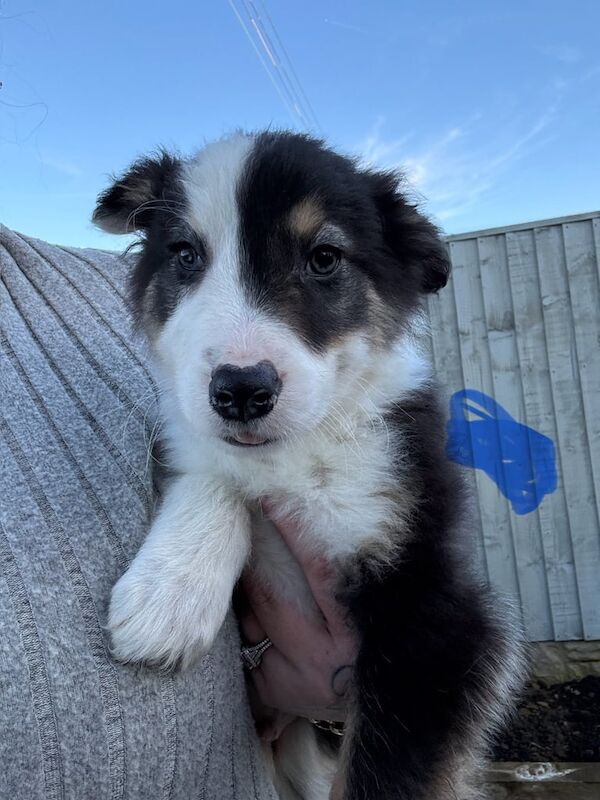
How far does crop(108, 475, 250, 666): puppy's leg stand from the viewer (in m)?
1.45

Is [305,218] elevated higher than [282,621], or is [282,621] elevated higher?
[305,218]

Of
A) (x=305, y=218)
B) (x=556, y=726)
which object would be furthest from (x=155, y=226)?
(x=556, y=726)

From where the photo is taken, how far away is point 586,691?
5.65 m

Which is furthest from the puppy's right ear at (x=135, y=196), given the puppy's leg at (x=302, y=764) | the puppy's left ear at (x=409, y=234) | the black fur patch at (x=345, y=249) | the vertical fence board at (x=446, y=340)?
the vertical fence board at (x=446, y=340)

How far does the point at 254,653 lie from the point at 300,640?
15cm

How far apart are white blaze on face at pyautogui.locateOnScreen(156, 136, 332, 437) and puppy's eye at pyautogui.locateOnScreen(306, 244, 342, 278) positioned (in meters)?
0.21

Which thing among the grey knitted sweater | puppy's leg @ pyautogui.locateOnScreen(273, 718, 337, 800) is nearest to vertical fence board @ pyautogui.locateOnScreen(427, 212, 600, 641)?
puppy's leg @ pyautogui.locateOnScreen(273, 718, 337, 800)

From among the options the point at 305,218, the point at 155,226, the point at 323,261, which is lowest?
the point at 323,261

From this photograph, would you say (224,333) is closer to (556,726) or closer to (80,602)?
(80,602)

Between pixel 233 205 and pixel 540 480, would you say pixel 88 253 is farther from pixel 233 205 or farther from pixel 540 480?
pixel 540 480

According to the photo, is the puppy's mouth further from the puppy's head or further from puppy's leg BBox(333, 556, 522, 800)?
puppy's leg BBox(333, 556, 522, 800)

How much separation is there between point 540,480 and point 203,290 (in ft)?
15.5

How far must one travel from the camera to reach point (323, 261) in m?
1.90

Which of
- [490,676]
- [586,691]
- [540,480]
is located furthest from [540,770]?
[490,676]
